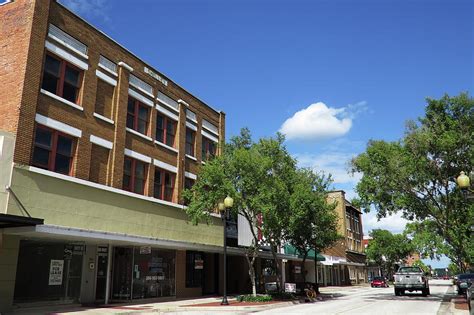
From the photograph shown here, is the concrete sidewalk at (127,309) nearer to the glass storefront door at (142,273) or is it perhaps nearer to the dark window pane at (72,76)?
the glass storefront door at (142,273)

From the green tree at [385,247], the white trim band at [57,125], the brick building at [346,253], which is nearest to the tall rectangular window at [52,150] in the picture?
the white trim band at [57,125]

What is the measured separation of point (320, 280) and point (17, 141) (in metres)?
44.9

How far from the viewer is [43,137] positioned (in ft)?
59.7

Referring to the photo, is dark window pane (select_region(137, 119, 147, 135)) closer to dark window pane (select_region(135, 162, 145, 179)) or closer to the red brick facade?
the red brick facade

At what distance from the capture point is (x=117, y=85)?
2280cm

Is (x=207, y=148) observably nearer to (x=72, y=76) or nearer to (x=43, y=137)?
(x=72, y=76)

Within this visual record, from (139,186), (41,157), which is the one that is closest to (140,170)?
(139,186)

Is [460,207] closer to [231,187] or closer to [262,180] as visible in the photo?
[262,180]

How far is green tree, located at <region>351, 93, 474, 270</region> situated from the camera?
23.4 metres

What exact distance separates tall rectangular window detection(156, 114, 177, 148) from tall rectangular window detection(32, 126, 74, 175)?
701 cm

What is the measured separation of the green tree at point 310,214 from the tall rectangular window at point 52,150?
11194mm

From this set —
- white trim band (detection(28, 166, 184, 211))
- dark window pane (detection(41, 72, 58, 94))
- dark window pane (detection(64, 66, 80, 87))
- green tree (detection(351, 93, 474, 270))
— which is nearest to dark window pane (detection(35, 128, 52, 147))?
white trim band (detection(28, 166, 184, 211))

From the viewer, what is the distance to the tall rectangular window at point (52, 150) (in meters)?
17.8

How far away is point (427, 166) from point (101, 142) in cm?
1696
